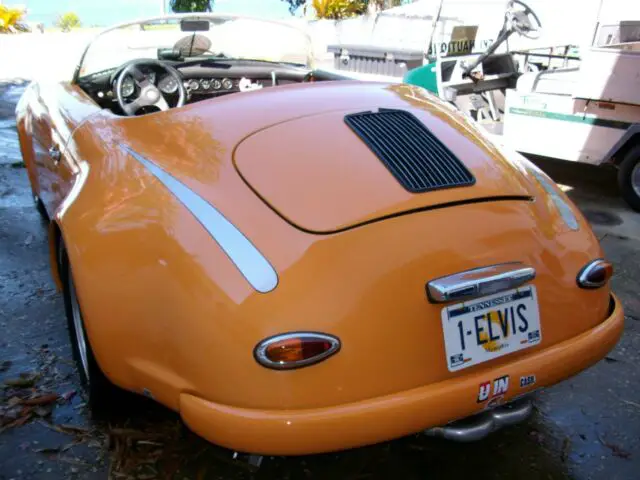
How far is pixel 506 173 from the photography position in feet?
7.75

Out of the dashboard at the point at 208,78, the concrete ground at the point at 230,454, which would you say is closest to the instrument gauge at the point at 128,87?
the dashboard at the point at 208,78

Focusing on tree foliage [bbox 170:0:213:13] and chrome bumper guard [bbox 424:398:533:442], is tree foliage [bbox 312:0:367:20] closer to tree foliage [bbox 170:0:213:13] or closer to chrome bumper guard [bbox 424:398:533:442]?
tree foliage [bbox 170:0:213:13]

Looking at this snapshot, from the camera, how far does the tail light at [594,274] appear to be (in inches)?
84.7

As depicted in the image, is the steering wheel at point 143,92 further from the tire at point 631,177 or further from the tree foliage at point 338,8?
the tree foliage at point 338,8

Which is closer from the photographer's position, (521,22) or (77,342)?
(77,342)

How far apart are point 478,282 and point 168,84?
2380 mm

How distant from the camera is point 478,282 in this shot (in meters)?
1.90

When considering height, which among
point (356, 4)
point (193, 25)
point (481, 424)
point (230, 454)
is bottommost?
point (230, 454)

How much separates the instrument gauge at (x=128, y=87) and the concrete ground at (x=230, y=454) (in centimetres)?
127

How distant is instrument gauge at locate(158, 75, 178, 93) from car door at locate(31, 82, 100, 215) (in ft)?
1.36

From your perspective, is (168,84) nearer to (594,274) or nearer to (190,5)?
(594,274)

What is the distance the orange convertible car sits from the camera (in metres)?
1.77

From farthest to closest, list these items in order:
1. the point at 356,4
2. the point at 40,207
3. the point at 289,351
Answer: the point at 356,4 < the point at 40,207 < the point at 289,351

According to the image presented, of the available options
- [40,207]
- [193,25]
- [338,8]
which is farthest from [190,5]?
[193,25]
